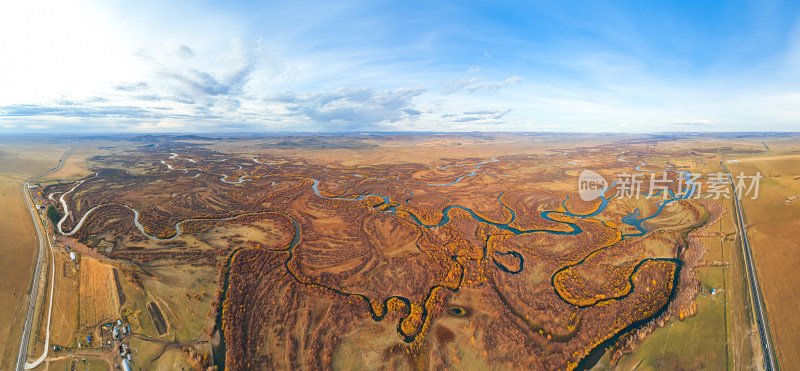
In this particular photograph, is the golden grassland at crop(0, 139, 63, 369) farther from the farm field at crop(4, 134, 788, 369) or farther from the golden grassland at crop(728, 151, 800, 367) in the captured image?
the golden grassland at crop(728, 151, 800, 367)

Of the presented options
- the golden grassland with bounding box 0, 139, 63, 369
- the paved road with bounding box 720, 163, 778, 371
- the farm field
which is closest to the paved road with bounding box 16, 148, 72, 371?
the golden grassland with bounding box 0, 139, 63, 369

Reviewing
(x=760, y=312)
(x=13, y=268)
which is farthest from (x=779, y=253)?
(x=13, y=268)

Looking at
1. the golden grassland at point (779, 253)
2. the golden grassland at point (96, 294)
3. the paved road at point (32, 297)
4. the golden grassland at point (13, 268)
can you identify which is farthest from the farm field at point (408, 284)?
the golden grassland at point (13, 268)

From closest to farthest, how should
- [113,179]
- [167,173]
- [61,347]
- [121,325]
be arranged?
[61,347] < [121,325] < [113,179] < [167,173]

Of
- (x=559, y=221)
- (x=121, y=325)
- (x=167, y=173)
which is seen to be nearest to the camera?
(x=121, y=325)

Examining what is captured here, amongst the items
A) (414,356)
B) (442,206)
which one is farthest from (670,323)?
(442,206)

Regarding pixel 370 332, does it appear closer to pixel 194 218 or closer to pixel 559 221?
pixel 559 221

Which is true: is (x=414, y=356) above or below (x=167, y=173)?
below

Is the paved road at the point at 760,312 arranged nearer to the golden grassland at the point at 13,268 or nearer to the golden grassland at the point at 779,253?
the golden grassland at the point at 779,253
